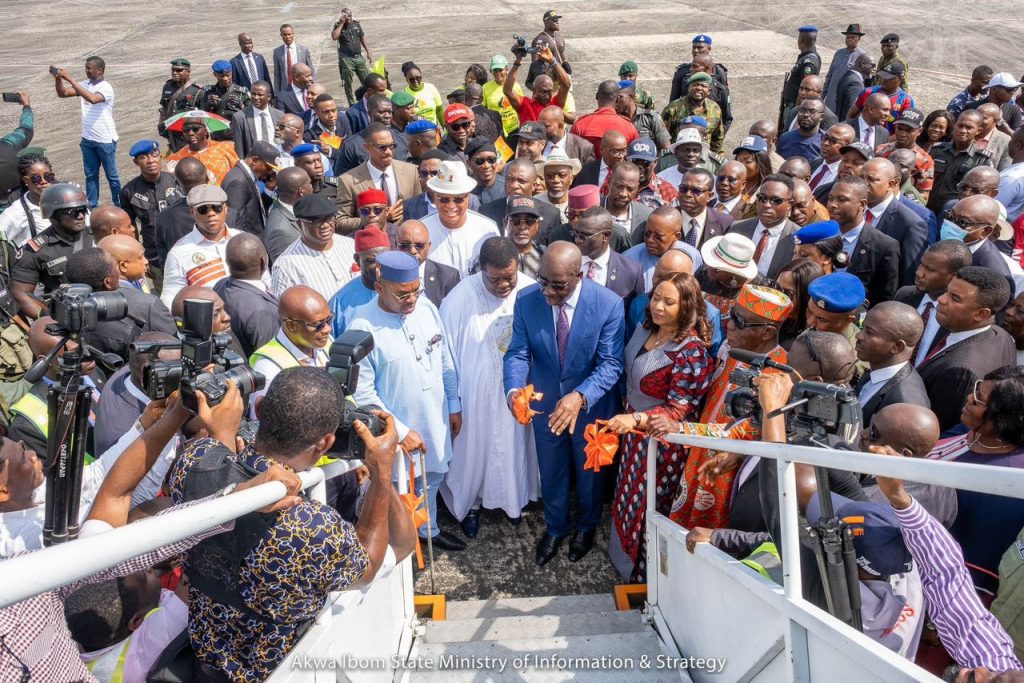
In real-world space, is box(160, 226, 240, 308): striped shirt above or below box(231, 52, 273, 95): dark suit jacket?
below

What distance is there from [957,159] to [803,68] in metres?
4.16

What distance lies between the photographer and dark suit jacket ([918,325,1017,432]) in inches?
169

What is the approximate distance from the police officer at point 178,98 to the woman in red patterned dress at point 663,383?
925 centimetres

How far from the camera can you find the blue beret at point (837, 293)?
14.5ft

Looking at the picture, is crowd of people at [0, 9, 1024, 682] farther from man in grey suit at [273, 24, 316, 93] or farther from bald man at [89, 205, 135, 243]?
man in grey suit at [273, 24, 316, 93]

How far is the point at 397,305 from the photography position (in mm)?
4785

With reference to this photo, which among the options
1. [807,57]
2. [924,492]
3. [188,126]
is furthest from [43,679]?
[807,57]

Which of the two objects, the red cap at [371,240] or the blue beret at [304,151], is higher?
the blue beret at [304,151]

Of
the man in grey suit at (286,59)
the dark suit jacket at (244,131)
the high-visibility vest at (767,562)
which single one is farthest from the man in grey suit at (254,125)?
the high-visibility vest at (767,562)

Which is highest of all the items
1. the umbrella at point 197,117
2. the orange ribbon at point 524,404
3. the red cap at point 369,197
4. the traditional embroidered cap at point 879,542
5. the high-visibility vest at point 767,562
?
the umbrella at point 197,117

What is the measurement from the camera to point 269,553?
242 cm

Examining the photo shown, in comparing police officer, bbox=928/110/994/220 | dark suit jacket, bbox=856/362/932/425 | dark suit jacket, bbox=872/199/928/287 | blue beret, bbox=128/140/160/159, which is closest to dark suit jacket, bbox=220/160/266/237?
blue beret, bbox=128/140/160/159

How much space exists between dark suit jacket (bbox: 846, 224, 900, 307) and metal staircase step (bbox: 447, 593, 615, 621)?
3.29m

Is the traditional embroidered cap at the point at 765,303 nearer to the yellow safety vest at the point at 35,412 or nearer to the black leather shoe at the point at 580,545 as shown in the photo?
the black leather shoe at the point at 580,545
